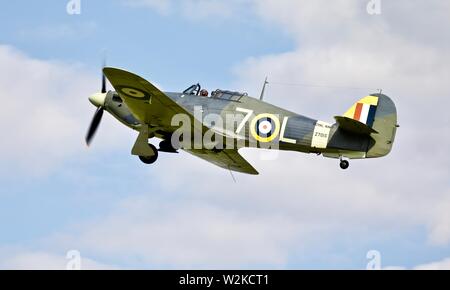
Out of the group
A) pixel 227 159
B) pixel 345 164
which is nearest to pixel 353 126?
pixel 345 164

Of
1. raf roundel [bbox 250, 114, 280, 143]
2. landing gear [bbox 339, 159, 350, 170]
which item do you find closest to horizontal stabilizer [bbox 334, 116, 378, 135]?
landing gear [bbox 339, 159, 350, 170]

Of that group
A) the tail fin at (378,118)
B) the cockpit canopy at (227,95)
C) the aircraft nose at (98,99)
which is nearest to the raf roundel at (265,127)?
the cockpit canopy at (227,95)

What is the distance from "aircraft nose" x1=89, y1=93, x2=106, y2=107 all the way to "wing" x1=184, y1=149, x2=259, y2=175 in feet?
8.40

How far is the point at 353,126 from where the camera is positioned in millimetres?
20516

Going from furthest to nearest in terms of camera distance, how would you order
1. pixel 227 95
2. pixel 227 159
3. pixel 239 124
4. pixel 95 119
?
pixel 227 159
pixel 95 119
pixel 227 95
pixel 239 124

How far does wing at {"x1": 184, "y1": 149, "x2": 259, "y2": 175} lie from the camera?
74.0 feet

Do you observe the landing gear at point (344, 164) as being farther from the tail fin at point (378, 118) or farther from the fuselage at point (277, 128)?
the tail fin at point (378, 118)

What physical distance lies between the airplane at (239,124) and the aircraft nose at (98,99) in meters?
0.44

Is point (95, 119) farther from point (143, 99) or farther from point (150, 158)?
point (143, 99)

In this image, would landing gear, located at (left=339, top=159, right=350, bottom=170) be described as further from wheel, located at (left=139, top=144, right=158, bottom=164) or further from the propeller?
the propeller

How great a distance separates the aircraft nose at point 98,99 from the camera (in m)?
22.6

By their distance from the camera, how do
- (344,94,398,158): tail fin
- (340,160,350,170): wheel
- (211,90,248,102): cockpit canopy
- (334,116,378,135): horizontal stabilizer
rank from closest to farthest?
(334,116,378,135): horizontal stabilizer
(340,160,350,170): wheel
(344,94,398,158): tail fin
(211,90,248,102): cockpit canopy

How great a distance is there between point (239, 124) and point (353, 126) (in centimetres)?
276
